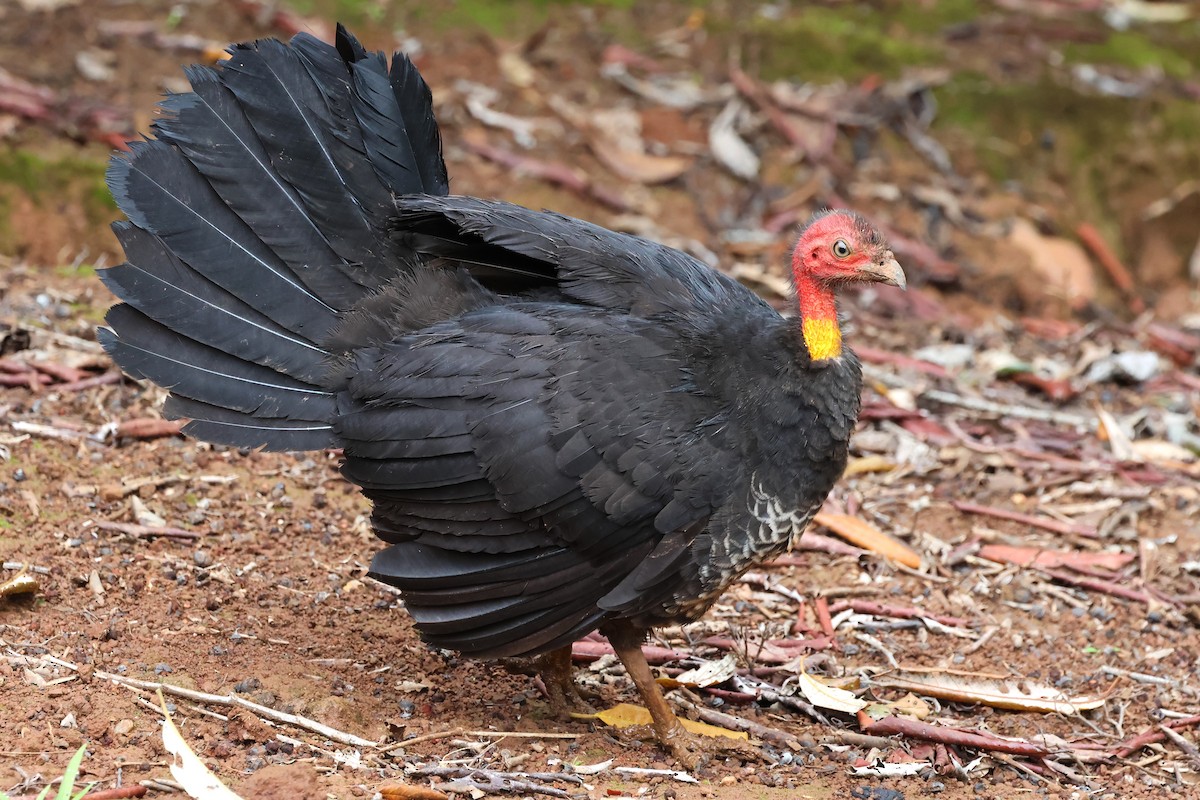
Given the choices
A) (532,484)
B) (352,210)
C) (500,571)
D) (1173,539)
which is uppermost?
(352,210)

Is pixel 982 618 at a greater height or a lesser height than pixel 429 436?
lesser

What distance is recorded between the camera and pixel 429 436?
420cm

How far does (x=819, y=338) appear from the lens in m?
4.29

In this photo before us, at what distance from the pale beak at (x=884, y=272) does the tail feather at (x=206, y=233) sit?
73.5 inches

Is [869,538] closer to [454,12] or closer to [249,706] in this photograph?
[249,706]

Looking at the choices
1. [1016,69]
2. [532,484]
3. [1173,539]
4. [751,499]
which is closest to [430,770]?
[532,484]

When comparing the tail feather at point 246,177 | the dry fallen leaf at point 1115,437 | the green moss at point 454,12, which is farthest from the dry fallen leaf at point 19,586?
the green moss at point 454,12

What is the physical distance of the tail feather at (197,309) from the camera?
4.51 m

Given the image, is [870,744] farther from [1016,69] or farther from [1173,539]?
[1016,69]

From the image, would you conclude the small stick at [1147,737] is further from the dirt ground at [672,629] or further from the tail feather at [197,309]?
the tail feather at [197,309]

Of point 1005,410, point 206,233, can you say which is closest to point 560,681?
point 206,233

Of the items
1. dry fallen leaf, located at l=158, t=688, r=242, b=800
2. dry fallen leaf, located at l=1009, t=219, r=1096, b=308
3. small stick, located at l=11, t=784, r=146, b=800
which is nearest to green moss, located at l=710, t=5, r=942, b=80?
dry fallen leaf, located at l=1009, t=219, r=1096, b=308

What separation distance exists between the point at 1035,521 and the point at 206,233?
12.6 feet

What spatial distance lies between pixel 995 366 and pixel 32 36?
635 cm
